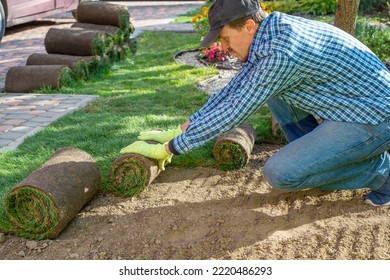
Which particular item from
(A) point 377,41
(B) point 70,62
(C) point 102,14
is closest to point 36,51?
(C) point 102,14

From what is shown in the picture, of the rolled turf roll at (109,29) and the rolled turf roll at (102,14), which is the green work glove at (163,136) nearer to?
the rolled turf roll at (109,29)

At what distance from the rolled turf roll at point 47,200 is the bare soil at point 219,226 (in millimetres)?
89

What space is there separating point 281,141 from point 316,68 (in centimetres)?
177

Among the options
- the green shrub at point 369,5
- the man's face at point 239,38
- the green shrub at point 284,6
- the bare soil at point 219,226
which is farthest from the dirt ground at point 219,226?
the green shrub at point 369,5

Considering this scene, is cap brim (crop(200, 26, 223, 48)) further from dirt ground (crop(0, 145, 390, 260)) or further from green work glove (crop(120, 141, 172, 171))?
dirt ground (crop(0, 145, 390, 260))

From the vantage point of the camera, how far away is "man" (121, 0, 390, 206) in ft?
10.3

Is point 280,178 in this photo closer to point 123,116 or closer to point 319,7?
point 123,116

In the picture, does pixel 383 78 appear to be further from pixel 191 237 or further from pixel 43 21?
pixel 43 21

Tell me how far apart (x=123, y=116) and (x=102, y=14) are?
10.9 ft

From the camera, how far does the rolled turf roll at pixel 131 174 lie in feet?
12.5

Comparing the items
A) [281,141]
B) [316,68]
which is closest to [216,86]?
[281,141]

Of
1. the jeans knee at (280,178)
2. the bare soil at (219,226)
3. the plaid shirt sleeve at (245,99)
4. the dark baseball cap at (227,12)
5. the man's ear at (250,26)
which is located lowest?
the bare soil at (219,226)

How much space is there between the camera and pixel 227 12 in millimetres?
3090

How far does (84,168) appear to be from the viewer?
3.73 m
